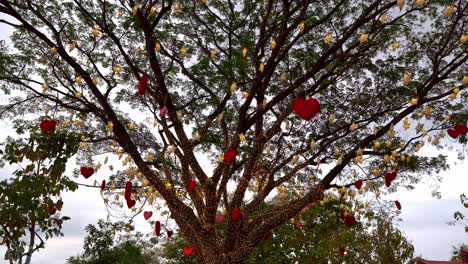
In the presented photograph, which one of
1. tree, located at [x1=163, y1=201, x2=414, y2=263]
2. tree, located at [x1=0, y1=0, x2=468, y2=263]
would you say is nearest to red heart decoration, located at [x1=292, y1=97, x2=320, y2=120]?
tree, located at [x1=0, y1=0, x2=468, y2=263]

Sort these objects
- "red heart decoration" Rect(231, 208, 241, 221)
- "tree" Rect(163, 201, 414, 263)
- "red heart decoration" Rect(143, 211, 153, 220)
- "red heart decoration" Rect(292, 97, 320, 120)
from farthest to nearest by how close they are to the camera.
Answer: "tree" Rect(163, 201, 414, 263) → "red heart decoration" Rect(143, 211, 153, 220) → "red heart decoration" Rect(231, 208, 241, 221) → "red heart decoration" Rect(292, 97, 320, 120)

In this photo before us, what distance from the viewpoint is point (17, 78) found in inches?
451

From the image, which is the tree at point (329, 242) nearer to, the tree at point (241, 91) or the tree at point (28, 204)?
the tree at point (241, 91)

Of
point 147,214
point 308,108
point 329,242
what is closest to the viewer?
point 308,108

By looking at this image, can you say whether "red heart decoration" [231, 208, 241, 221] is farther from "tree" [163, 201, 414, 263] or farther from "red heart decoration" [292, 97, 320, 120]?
"tree" [163, 201, 414, 263]

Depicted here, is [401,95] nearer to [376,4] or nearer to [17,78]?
[376,4]

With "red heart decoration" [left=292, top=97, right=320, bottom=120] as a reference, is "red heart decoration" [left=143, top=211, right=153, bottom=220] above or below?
above

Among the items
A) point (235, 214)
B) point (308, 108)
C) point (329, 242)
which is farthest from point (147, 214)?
point (329, 242)

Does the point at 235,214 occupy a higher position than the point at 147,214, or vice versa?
the point at 147,214

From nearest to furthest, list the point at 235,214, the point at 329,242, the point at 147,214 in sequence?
the point at 235,214, the point at 147,214, the point at 329,242

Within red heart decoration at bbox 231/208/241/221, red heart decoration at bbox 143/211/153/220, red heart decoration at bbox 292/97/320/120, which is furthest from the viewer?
red heart decoration at bbox 143/211/153/220

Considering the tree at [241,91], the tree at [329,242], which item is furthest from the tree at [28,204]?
the tree at [329,242]

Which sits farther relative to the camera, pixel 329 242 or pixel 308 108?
pixel 329 242

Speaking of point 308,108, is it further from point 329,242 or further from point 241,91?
point 329,242
